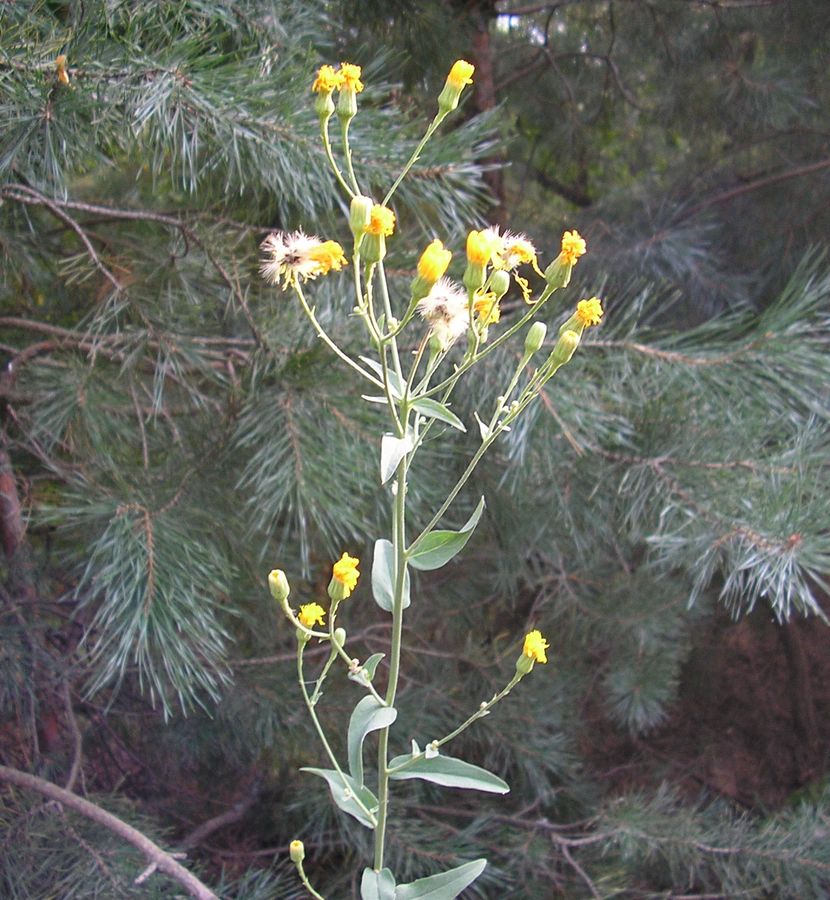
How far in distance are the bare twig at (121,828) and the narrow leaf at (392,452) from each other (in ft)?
1.40

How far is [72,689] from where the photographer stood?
3.11ft

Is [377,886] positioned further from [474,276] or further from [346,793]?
[474,276]

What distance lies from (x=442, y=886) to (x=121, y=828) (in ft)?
1.19

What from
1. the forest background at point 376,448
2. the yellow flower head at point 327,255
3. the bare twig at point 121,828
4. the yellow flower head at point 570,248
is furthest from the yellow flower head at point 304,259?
the bare twig at point 121,828

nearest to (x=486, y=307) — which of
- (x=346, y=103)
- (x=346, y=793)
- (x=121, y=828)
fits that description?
(x=346, y=103)

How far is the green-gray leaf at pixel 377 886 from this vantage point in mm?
434

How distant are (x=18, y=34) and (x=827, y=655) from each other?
1.59 meters

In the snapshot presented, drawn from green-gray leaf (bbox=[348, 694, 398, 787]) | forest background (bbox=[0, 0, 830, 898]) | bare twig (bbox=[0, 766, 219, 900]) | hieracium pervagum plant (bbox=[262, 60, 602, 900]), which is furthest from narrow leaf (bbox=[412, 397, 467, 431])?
bare twig (bbox=[0, 766, 219, 900])

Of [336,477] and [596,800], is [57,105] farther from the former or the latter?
[596,800]

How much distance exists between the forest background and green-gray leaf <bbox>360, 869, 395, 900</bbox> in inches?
10.7

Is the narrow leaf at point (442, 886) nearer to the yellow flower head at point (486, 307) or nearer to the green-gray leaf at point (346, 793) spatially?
the green-gray leaf at point (346, 793)

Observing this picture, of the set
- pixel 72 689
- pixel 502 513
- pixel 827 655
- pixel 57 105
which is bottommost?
pixel 827 655

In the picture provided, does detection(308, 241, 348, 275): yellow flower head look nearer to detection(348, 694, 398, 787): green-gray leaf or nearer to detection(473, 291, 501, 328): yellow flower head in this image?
detection(473, 291, 501, 328): yellow flower head

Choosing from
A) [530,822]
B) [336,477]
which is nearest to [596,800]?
[530,822]
